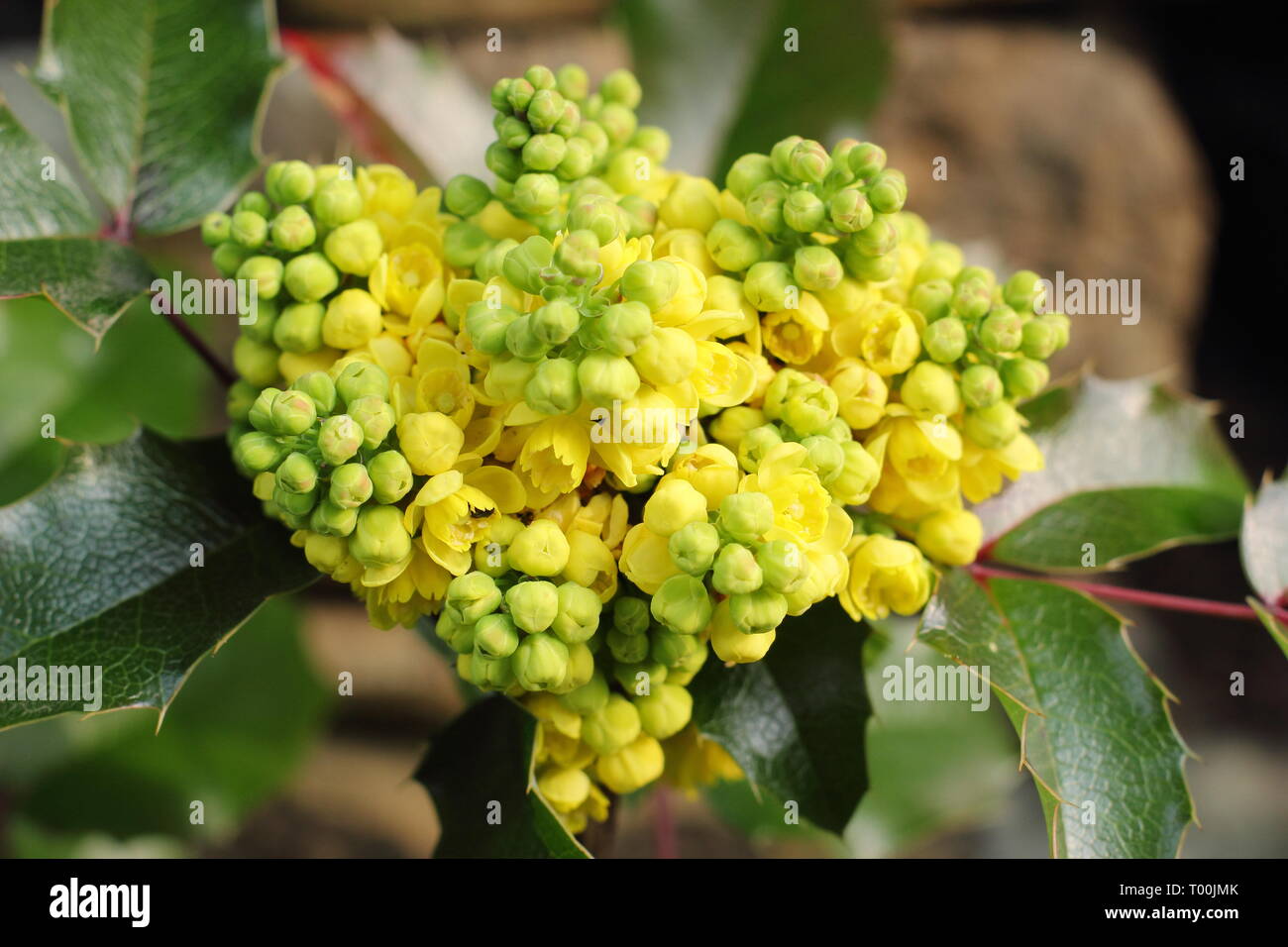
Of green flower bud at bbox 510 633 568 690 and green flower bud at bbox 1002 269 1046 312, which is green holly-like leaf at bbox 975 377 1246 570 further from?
green flower bud at bbox 510 633 568 690

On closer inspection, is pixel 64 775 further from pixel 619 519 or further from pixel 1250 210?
pixel 1250 210

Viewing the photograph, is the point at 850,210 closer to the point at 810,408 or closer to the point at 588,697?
the point at 810,408

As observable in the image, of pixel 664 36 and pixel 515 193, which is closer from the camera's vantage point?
pixel 515 193

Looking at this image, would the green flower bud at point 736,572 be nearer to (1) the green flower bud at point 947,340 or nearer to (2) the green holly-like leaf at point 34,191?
(1) the green flower bud at point 947,340

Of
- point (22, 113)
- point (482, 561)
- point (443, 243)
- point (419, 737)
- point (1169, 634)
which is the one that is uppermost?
point (22, 113)

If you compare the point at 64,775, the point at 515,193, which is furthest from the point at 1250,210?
the point at 64,775

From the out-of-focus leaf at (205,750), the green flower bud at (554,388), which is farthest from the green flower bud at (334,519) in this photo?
the out-of-focus leaf at (205,750)
